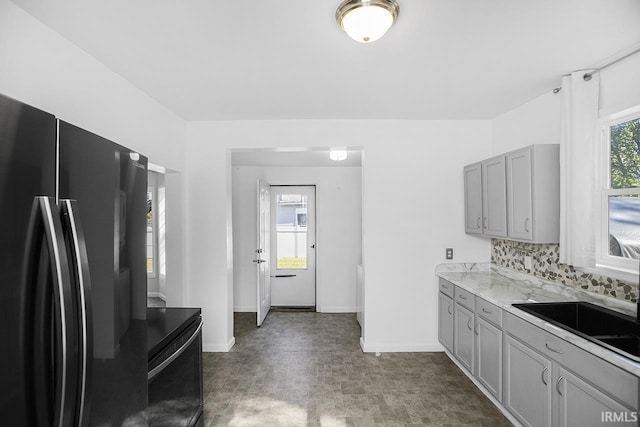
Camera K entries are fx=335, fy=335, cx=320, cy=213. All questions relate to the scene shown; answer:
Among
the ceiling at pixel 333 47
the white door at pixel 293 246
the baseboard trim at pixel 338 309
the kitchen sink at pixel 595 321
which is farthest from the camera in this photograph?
the white door at pixel 293 246

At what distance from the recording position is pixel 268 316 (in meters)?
5.14

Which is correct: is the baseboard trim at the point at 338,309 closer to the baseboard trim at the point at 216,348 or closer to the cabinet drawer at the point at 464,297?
the baseboard trim at the point at 216,348

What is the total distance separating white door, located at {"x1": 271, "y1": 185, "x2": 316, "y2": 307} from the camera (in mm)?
5570

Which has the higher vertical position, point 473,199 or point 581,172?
point 581,172

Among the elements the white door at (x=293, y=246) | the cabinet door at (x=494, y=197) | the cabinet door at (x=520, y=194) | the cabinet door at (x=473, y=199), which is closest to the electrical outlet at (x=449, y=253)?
the cabinet door at (x=473, y=199)

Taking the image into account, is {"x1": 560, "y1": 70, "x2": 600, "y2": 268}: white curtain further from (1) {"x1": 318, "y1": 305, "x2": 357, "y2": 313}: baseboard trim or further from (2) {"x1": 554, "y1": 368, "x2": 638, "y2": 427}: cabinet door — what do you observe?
(1) {"x1": 318, "y1": 305, "x2": 357, "y2": 313}: baseboard trim

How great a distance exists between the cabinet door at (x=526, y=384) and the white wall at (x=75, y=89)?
3.18 meters

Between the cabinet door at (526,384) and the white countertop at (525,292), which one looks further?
the cabinet door at (526,384)

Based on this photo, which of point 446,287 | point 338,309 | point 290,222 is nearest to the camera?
point 446,287

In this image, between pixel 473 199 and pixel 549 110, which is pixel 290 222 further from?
pixel 549 110

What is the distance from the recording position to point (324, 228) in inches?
215

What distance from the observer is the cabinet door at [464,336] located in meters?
2.92

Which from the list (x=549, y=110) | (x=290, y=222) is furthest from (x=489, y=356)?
(x=290, y=222)

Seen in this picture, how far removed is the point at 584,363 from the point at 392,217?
2.25 metres
